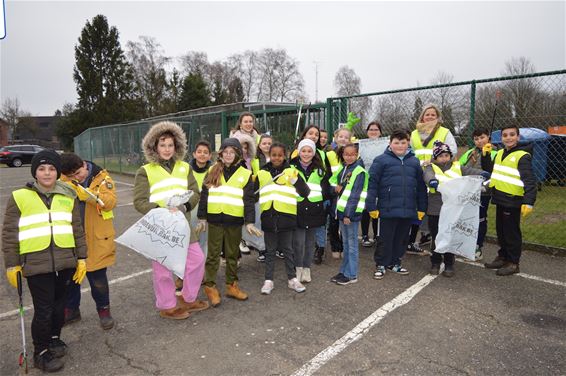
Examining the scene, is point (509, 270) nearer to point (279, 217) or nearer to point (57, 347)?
point (279, 217)

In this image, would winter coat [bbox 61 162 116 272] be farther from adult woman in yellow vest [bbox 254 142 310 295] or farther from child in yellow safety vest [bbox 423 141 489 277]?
child in yellow safety vest [bbox 423 141 489 277]

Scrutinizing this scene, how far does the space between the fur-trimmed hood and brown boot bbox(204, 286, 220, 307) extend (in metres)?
1.39

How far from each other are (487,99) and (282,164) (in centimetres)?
393

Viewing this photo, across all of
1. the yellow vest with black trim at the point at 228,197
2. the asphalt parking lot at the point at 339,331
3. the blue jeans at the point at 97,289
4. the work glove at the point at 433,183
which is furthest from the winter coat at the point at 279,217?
the blue jeans at the point at 97,289

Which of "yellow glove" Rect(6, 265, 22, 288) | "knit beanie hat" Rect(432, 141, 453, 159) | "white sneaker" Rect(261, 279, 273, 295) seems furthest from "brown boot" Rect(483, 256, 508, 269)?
"yellow glove" Rect(6, 265, 22, 288)

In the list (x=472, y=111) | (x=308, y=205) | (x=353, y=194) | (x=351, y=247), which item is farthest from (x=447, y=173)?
(x=472, y=111)

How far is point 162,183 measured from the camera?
11.9 ft

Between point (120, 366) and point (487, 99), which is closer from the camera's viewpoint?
point (120, 366)

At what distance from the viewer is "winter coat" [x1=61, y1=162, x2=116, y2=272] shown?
11.2ft

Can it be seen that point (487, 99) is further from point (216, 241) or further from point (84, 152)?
point (84, 152)

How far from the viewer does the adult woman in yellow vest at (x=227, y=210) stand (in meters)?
3.97

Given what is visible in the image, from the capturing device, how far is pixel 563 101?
600 centimetres

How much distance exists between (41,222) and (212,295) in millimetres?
1761

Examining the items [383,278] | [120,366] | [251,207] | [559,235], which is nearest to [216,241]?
[251,207]
